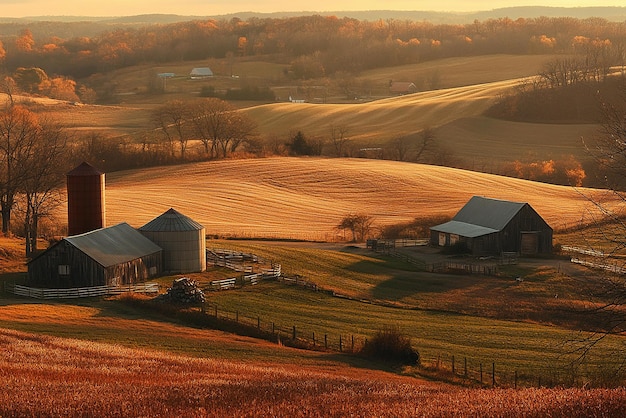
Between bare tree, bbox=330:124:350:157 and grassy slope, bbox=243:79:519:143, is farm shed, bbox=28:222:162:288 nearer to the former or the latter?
bare tree, bbox=330:124:350:157

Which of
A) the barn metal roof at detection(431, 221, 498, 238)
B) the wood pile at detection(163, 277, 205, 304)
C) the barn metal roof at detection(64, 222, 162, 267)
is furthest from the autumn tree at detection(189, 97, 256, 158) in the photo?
the wood pile at detection(163, 277, 205, 304)

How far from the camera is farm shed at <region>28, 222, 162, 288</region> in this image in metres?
46.5

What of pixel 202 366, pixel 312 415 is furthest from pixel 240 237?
pixel 312 415

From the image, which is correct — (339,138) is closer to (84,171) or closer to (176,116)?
(176,116)

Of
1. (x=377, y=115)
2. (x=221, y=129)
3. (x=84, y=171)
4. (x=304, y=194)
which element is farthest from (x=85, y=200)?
(x=377, y=115)

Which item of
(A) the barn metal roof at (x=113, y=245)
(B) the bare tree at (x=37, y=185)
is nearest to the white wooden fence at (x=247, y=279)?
(A) the barn metal roof at (x=113, y=245)

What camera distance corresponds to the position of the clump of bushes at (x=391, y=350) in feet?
111

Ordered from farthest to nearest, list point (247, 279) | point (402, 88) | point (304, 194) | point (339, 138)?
point (402, 88)
point (339, 138)
point (304, 194)
point (247, 279)

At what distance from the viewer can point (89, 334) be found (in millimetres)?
35125

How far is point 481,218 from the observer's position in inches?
2643

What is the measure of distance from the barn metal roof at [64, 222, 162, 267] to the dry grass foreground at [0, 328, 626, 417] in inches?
746

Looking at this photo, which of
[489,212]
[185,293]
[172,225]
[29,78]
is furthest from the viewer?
[29,78]

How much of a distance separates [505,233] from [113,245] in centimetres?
2800

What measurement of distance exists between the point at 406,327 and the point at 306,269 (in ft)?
47.2
